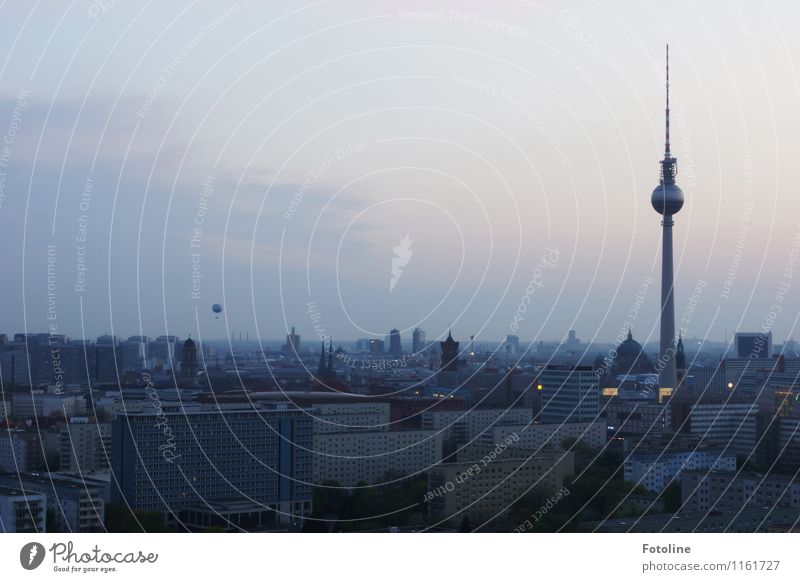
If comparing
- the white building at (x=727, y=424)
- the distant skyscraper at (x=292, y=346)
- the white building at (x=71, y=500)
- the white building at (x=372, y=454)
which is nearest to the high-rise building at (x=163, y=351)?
the distant skyscraper at (x=292, y=346)

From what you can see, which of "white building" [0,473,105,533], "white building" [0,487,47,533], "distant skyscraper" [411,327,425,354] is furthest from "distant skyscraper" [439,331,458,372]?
"white building" [0,487,47,533]

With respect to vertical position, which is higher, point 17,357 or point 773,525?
point 17,357

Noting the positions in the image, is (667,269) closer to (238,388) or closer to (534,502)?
(238,388)

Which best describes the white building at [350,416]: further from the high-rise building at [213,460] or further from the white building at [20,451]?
the white building at [20,451]

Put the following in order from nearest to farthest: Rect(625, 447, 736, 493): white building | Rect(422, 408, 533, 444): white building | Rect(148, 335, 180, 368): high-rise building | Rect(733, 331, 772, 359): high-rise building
Result: Rect(625, 447, 736, 493): white building, Rect(422, 408, 533, 444): white building, Rect(148, 335, 180, 368): high-rise building, Rect(733, 331, 772, 359): high-rise building

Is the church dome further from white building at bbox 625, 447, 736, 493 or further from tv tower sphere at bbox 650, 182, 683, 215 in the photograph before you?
white building at bbox 625, 447, 736, 493

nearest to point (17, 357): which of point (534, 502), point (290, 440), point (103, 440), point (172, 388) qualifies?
point (172, 388)
